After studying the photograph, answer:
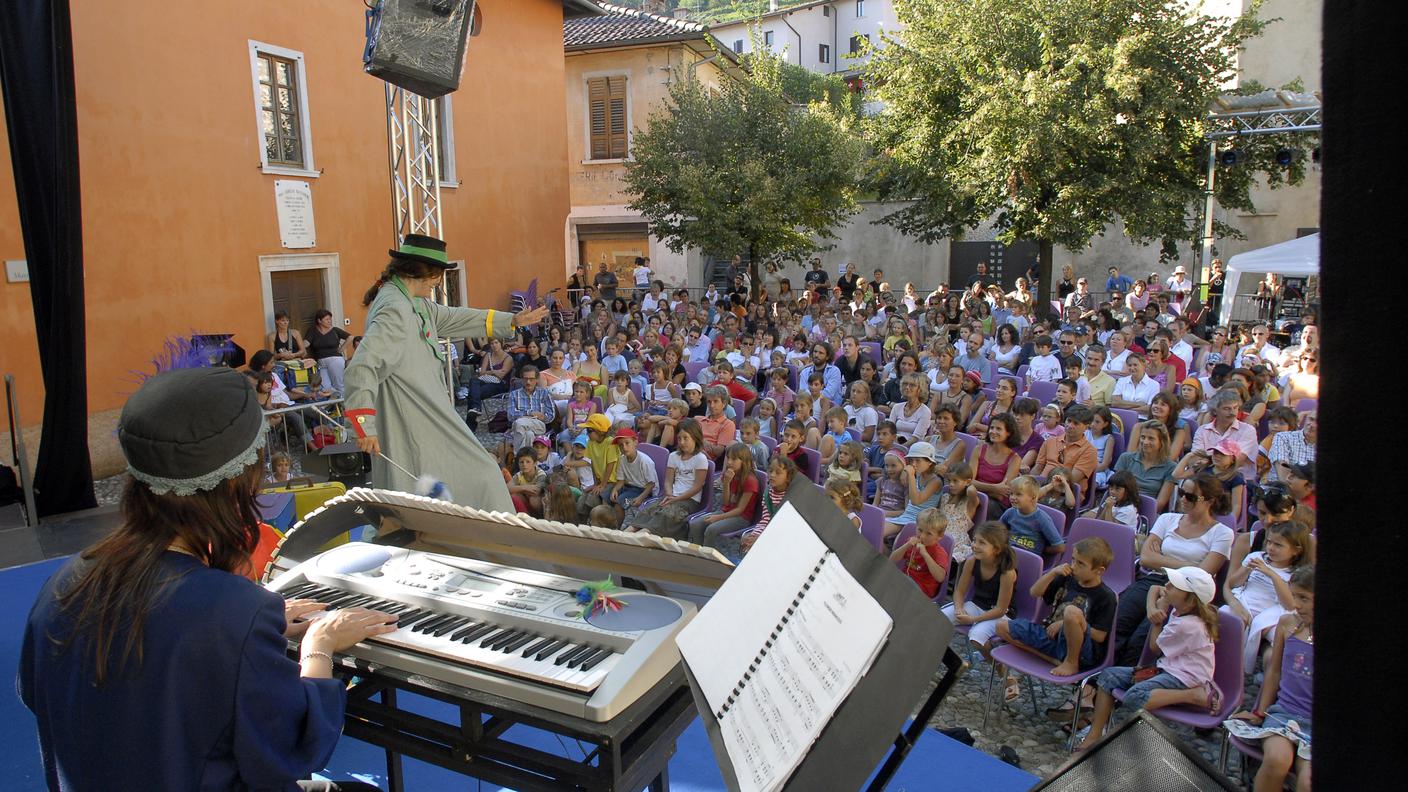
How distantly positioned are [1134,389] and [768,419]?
3320 millimetres

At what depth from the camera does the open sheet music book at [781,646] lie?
1.39 metres

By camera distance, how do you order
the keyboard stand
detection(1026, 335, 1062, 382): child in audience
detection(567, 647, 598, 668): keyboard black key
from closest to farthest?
the keyboard stand, detection(567, 647, 598, 668): keyboard black key, detection(1026, 335, 1062, 382): child in audience

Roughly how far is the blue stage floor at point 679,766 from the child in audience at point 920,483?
2393 millimetres

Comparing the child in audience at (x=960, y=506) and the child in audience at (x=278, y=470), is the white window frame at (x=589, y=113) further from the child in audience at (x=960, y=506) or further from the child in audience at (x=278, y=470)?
the child in audience at (x=960, y=506)

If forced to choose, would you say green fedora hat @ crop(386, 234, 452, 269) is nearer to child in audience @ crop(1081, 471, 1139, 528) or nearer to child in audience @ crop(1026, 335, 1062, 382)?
child in audience @ crop(1081, 471, 1139, 528)

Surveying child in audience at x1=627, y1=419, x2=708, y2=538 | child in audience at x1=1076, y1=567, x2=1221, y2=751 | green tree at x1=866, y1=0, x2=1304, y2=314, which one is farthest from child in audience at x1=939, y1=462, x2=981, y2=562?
green tree at x1=866, y1=0, x2=1304, y2=314

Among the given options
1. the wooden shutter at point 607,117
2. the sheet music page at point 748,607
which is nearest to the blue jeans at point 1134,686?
the sheet music page at point 748,607

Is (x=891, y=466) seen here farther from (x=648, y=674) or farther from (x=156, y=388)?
(x=156, y=388)

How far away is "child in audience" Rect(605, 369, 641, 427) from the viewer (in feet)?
30.6

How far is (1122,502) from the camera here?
5602mm

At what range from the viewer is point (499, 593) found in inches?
98.0

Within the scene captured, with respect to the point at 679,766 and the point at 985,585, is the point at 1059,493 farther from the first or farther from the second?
the point at 679,766

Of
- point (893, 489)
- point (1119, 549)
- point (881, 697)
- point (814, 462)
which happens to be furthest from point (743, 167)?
point (881, 697)

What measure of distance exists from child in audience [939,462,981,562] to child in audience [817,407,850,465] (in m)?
1.48
